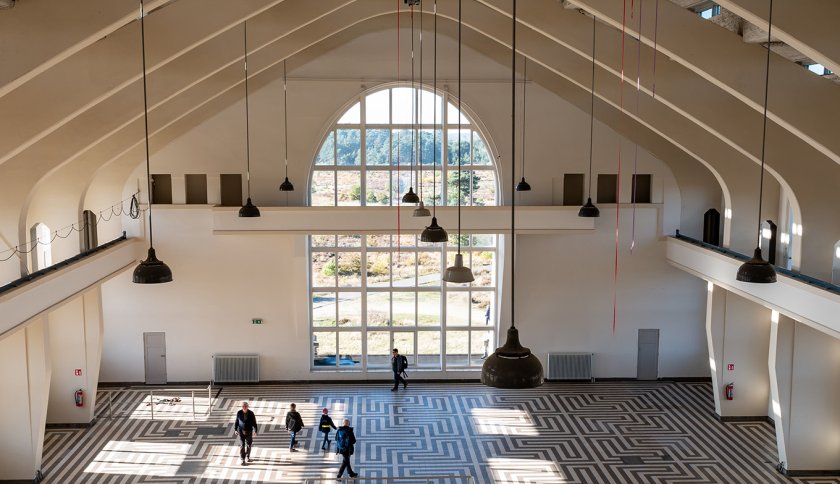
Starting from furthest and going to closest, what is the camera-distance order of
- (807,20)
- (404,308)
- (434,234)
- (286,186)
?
1. (404,308)
2. (286,186)
3. (434,234)
4. (807,20)

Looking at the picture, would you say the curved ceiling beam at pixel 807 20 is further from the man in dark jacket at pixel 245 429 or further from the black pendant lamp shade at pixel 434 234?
the man in dark jacket at pixel 245 429

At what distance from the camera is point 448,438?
55.8ft

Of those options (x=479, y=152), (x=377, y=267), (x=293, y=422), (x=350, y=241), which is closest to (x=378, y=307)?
(x=377, y=267)

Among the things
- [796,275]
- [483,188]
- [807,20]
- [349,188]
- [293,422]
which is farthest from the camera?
[483,188]

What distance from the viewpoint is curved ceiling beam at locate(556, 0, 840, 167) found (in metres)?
11.2

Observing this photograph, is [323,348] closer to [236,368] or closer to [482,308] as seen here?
[236,368]

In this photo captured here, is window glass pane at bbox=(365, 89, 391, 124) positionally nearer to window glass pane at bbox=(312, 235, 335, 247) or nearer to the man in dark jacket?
window glass pane at bbox=(312, 235, 335, 247)

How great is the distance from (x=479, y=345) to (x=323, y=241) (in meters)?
4.79

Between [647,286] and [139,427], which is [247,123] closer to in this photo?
[139,427]

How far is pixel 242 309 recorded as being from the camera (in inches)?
803

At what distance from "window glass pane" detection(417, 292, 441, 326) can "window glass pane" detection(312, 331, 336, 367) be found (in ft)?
7.43

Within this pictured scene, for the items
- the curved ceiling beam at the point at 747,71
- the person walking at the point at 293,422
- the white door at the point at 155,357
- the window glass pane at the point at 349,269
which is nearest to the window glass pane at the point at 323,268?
the window glass pane at the point at 349,269

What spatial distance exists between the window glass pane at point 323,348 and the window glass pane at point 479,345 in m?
3.54

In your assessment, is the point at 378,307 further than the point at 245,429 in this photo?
Yes
